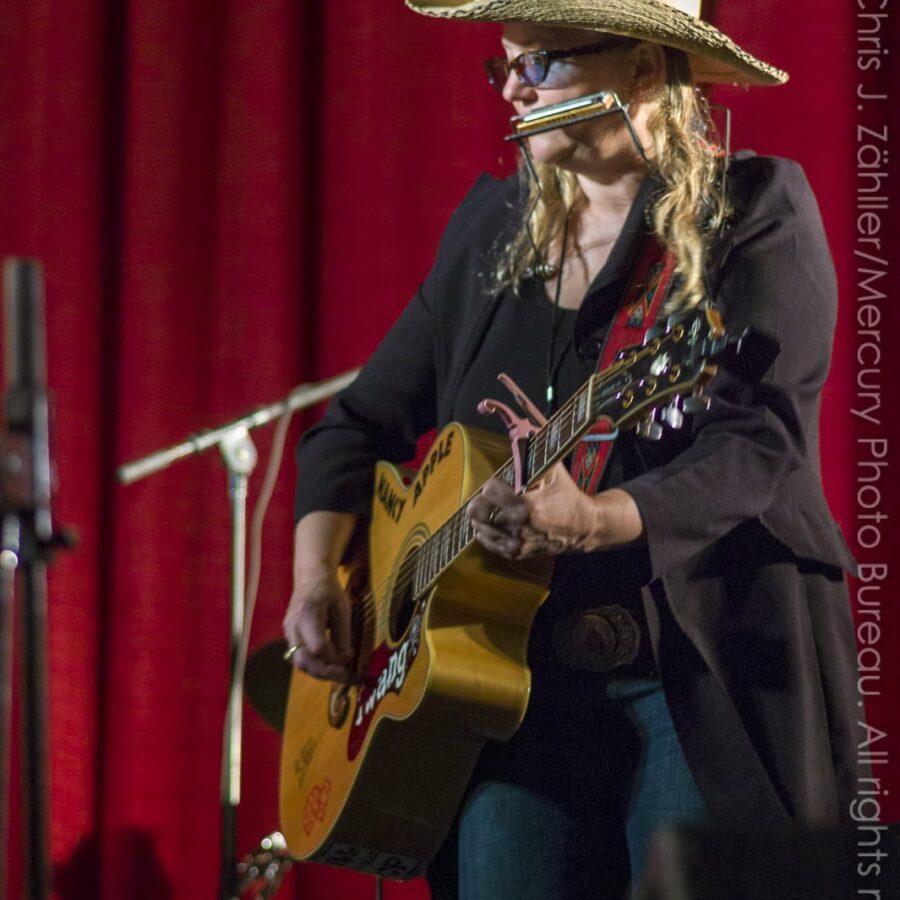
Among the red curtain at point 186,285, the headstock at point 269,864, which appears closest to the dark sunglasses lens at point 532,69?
the red curtain at point 186,285

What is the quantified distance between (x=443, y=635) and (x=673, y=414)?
1.42 feet

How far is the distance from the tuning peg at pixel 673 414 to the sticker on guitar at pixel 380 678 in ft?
1.50

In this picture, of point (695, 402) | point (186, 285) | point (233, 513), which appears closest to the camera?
point (695, 402)

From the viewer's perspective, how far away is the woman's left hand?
1559 mm

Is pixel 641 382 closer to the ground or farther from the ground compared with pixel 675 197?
closer to the ground

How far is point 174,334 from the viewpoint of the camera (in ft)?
10.4

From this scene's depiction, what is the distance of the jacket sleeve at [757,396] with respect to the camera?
1609 mm

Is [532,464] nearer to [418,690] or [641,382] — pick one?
[641,382]

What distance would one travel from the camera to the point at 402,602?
1.96 metres

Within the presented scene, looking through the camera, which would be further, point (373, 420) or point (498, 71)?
point (373, 420)

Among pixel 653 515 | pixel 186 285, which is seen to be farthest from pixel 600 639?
pixel 186 285

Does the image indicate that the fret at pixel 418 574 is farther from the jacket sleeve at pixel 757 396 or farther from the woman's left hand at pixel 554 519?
the jacket sleeve at pixel 757 396

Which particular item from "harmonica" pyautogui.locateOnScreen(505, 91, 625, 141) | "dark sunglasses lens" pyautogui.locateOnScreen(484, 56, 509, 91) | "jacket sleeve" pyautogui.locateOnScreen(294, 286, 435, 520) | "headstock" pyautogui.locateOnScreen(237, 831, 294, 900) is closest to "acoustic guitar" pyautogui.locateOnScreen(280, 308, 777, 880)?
"jacket sleeve" pyautogui.locateOnScreen(294, 286, 435, 520)

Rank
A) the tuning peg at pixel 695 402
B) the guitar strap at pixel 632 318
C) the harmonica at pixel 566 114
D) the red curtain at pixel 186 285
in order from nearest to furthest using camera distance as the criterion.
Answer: the tuning peg at pixel 695 402 < the guitar strap at pixel 632 318 < the harmonica at pixel 566 114 < the red curtain at pixel 186 285
